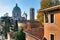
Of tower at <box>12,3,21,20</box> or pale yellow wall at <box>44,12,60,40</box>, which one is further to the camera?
tower at <box>12,3,21,20</box>

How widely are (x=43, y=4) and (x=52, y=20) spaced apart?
437 inches

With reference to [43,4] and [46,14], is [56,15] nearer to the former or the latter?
[46,14]

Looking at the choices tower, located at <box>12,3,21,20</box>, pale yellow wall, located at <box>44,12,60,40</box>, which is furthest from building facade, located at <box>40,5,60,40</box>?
tower, located at <box>12,3,21,20</box>

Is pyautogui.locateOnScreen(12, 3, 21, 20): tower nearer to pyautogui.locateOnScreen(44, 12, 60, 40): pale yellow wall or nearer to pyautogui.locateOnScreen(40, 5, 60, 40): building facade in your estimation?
pyautogui.locateOnScreen(40, 5, 60, 40): building facade

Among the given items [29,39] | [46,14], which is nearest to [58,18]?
[46,14]

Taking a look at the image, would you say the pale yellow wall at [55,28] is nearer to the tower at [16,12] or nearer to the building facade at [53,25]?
the building facade at [53,25]

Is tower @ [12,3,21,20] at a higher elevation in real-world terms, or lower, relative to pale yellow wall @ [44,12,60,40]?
higher

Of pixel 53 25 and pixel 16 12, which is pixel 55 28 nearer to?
pixel 53 25

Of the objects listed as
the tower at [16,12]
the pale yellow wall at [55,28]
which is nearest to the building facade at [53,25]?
the pale yellow wall at [55,28]

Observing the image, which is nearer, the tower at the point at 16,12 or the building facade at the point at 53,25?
the building facade at the point at 53,25

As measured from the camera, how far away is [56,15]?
15.5 m

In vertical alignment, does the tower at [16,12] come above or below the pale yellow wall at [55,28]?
above

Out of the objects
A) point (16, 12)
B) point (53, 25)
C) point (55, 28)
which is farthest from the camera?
point (16, 12)

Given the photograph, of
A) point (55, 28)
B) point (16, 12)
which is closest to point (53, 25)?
point (55, 28)
